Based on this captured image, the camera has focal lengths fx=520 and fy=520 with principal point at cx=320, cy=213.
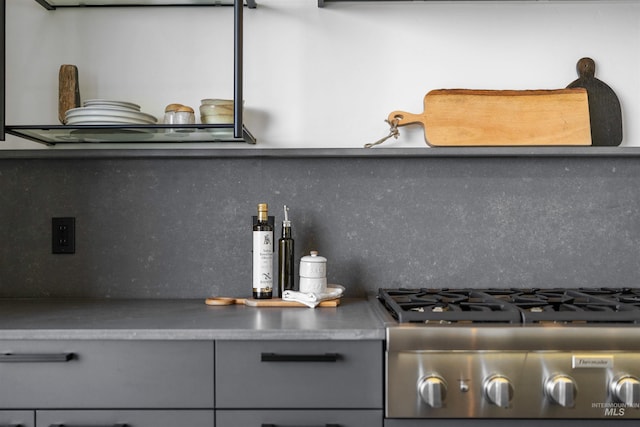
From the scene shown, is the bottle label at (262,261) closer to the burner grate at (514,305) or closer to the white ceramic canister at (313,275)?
the white ceramic canister at (313,275)

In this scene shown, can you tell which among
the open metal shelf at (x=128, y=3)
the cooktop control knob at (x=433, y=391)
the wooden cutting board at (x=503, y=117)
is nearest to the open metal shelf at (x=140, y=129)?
the open metal shelf at (x=128, y=3)

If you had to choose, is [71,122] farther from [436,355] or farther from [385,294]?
[436,355]

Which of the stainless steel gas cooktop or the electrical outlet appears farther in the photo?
the electrical outlet

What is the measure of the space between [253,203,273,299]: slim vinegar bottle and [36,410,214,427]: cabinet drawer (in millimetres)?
512

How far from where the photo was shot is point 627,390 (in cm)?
125

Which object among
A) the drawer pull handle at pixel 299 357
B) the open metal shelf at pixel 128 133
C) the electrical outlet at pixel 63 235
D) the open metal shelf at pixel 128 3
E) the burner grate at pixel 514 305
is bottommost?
the drawer pull handle at pixel 299 357

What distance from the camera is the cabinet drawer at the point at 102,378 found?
4.32 feet

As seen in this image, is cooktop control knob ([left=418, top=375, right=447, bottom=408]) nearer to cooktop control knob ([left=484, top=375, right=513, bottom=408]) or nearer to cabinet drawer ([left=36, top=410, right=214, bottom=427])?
cooktop control knob ([left=484, top=375, right=513, bottom=408])

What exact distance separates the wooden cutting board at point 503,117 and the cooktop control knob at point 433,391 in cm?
88

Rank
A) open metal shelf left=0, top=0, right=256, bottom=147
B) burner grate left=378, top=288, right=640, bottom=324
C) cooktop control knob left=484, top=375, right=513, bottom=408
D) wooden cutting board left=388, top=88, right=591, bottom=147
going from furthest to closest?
wooden cutting board left=388, top=88, right=591, bottom=147, open metal shelf left=0, top=0, right=256, bottom=147, burner grate left=378, top=288, right=640, bottom=324, cooktop control knob left=484, top=375, right=513, bottom=408

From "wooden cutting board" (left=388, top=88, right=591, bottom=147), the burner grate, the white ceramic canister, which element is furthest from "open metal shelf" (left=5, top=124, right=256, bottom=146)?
the burner grate

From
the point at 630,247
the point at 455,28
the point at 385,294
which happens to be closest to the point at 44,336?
the point at 385,294

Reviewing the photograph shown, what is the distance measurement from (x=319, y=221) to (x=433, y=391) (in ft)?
2.68

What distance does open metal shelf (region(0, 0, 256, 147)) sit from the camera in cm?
158
